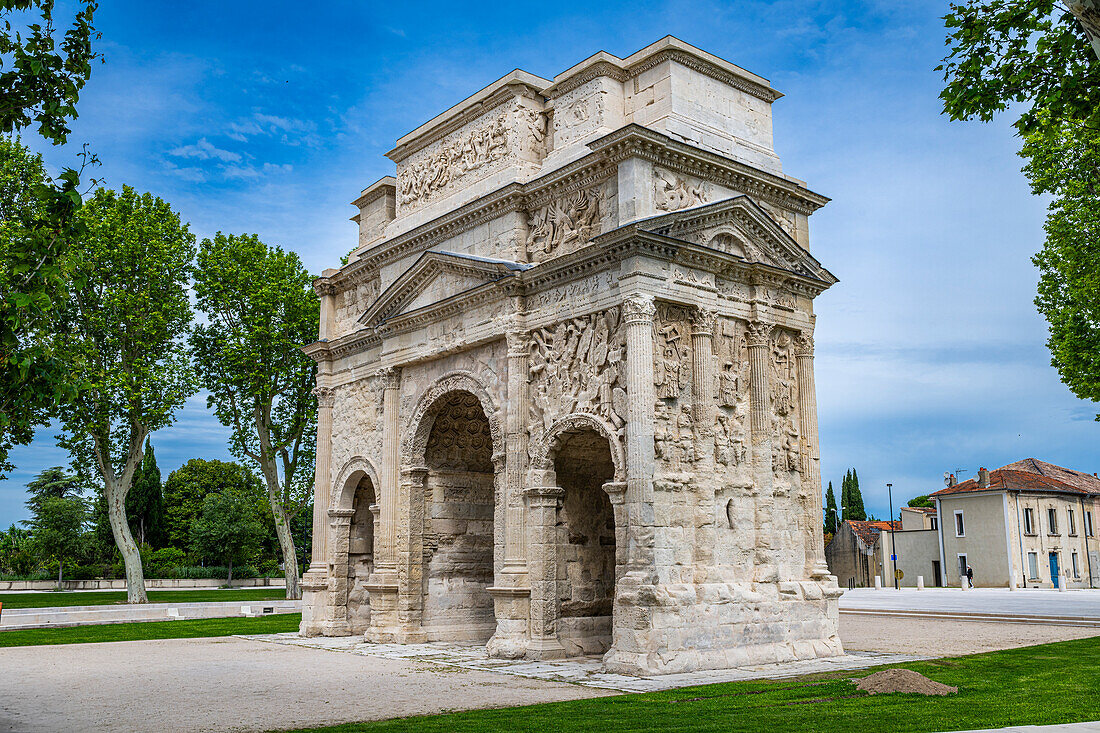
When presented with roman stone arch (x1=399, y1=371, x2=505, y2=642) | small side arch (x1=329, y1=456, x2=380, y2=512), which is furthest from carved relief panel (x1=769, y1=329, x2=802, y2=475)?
small side arch (x1=329, y1=456, x2=380, y2=512)

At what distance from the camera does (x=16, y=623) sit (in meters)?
25.6

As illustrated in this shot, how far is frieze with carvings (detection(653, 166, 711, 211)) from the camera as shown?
15648 mm

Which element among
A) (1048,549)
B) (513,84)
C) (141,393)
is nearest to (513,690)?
(513,84)

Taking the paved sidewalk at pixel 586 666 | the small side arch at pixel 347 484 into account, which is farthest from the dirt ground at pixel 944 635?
the small side arch at pixel 347 484

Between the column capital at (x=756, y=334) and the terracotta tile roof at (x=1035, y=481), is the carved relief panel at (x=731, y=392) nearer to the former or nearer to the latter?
the column capital at (x=756, y=334)

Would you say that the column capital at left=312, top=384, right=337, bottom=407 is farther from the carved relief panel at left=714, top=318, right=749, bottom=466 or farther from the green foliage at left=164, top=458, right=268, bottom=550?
the green foliage at left=164, top=458, right=268, bottom=550

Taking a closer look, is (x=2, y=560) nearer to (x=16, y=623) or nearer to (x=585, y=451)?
(x=16, y=623)

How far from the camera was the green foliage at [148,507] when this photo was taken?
171 ft

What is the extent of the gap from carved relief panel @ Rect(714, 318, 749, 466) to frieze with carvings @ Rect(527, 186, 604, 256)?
2808 millimetres

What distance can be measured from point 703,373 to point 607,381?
1585 mm

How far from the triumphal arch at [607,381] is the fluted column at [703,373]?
0.12 feet

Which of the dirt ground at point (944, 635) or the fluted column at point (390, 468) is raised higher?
the fluted column at point (390, 468)

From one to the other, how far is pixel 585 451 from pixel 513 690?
16.9ft

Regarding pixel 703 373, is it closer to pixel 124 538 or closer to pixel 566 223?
pixel 566 223
